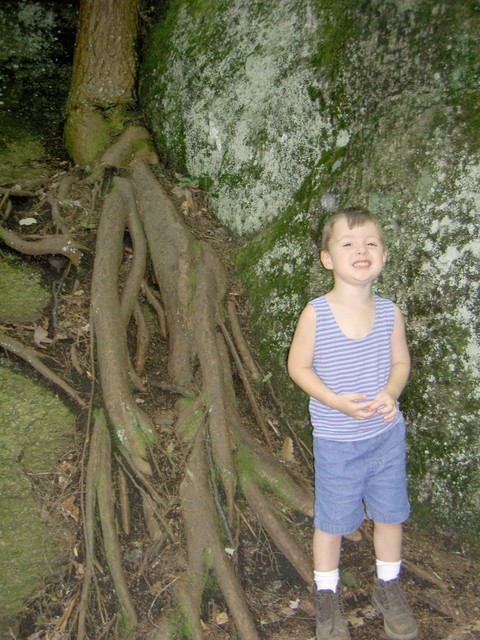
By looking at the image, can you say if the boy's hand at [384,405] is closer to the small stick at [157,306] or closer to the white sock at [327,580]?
the white sock at [327,580]

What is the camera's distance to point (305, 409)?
3949 millimetres

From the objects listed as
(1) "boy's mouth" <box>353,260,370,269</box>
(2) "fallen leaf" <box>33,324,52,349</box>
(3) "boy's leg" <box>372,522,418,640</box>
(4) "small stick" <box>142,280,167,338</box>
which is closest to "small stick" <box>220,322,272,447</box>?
(4) "small stick" <box>142,280,167,338</box>

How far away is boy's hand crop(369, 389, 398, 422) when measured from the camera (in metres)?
2.84

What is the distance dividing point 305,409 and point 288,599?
1.17 metres

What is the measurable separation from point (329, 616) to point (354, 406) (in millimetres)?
1148

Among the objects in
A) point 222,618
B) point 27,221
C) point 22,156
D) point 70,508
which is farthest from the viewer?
point 22,156

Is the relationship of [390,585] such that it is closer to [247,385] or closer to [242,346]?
[247,385]

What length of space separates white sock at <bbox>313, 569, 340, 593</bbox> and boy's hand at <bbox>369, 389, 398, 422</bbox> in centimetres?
93

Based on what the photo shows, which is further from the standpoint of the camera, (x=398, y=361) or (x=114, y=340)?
(x=114, y=340)

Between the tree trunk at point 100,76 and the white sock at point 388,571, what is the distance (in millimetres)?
3920

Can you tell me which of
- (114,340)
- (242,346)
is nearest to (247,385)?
(242,346)

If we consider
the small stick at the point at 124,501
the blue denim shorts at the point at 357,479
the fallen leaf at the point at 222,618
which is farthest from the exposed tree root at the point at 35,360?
the blue denim shorts at the point at 357,479

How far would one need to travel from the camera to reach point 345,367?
9.89 feet

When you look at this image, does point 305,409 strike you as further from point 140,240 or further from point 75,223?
point 75,223
